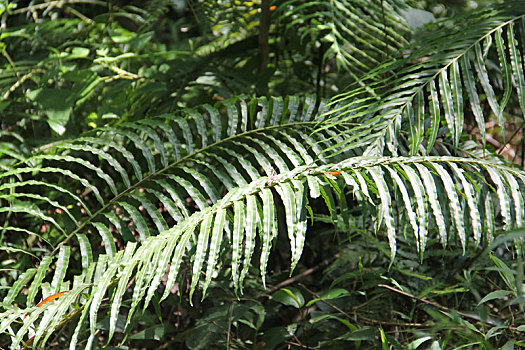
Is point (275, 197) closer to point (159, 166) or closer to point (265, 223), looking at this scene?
point (159, 166)

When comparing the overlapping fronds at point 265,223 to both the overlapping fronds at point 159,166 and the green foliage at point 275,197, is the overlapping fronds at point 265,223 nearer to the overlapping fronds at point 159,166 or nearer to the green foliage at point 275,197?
the green foliage at point 275,197

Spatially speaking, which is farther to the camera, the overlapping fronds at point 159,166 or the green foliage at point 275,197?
the overlapping fronds at point 159,166


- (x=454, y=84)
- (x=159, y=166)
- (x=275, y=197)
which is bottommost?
Result: (x=275, y=197)

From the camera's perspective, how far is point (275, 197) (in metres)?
1.61

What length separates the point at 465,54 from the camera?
1.25 meters

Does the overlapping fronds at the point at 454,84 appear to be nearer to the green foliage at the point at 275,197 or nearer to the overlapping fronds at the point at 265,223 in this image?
the green foliage at the point at 275,197

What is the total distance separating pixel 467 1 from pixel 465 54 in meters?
1.35

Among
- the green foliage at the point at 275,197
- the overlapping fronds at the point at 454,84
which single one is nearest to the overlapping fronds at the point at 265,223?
the green foliage at the point at 275,197

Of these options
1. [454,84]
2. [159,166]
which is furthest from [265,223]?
[159,166]

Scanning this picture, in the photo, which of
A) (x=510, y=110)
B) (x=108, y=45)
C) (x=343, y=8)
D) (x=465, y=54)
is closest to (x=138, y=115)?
(x=108, y=45)

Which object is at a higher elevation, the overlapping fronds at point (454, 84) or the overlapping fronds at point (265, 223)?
the overlapping fronds at point (454, 84)

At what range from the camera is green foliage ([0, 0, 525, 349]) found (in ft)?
3.19

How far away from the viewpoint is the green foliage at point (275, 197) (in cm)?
97

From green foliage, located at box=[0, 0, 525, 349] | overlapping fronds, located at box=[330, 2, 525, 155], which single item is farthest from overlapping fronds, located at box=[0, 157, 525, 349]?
overlapping fronds, located at box=[330, 2, 525, 155]
